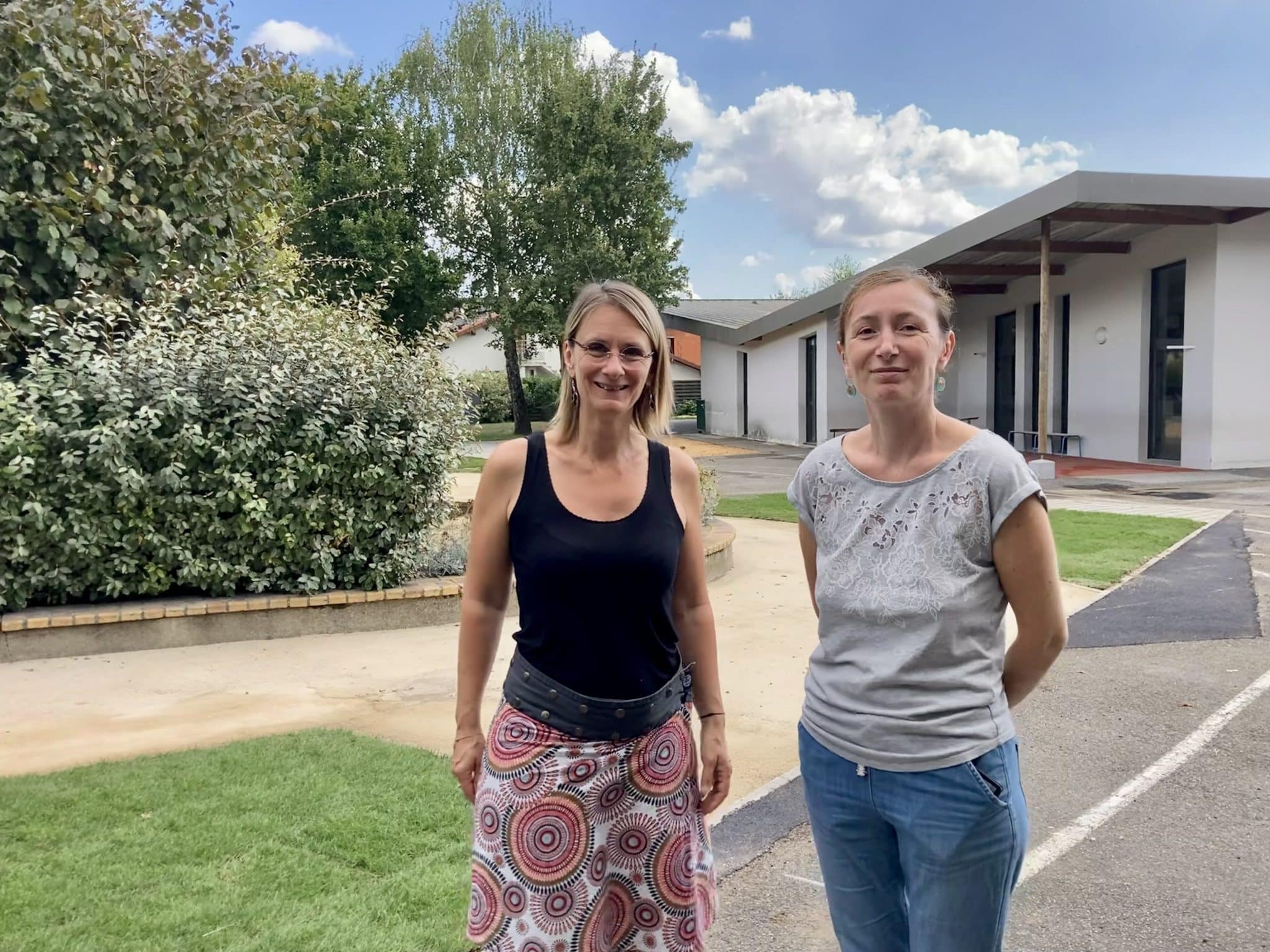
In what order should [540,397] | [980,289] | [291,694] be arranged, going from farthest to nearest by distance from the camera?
1. [540,397]
2. [980,289]
3. [291,694]

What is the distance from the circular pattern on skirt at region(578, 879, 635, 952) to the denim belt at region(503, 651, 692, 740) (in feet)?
1.06

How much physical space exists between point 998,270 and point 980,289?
277 cm

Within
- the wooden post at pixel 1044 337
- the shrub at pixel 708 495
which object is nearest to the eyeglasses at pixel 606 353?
the shrub at pixel 708 495

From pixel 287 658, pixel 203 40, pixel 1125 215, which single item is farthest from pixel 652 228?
pixel 287 658

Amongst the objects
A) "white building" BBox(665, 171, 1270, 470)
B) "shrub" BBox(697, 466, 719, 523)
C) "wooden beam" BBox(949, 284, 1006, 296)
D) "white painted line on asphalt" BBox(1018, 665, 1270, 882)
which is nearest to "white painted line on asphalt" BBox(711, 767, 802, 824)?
"white painted line on asphalt" BBox(1018, 665, 1270, 882)

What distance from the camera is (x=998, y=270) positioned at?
2105cm

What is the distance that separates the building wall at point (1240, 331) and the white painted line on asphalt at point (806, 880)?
53.7 ft

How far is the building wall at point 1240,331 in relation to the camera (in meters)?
16.4

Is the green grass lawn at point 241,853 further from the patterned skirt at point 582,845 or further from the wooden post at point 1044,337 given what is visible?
the wooden post at point 1044,337

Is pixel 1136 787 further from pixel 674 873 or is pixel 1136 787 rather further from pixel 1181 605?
pixel 1181 605

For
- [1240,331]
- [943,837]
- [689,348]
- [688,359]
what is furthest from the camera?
[689,348]

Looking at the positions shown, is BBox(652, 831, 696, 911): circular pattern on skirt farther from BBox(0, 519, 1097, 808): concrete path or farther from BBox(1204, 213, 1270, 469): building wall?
BBox(1204, 213, 1270, 469): building wall

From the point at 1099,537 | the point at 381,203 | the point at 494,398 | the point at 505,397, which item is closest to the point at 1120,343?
the point at 1099,537

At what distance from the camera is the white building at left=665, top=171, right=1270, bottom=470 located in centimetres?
1603
